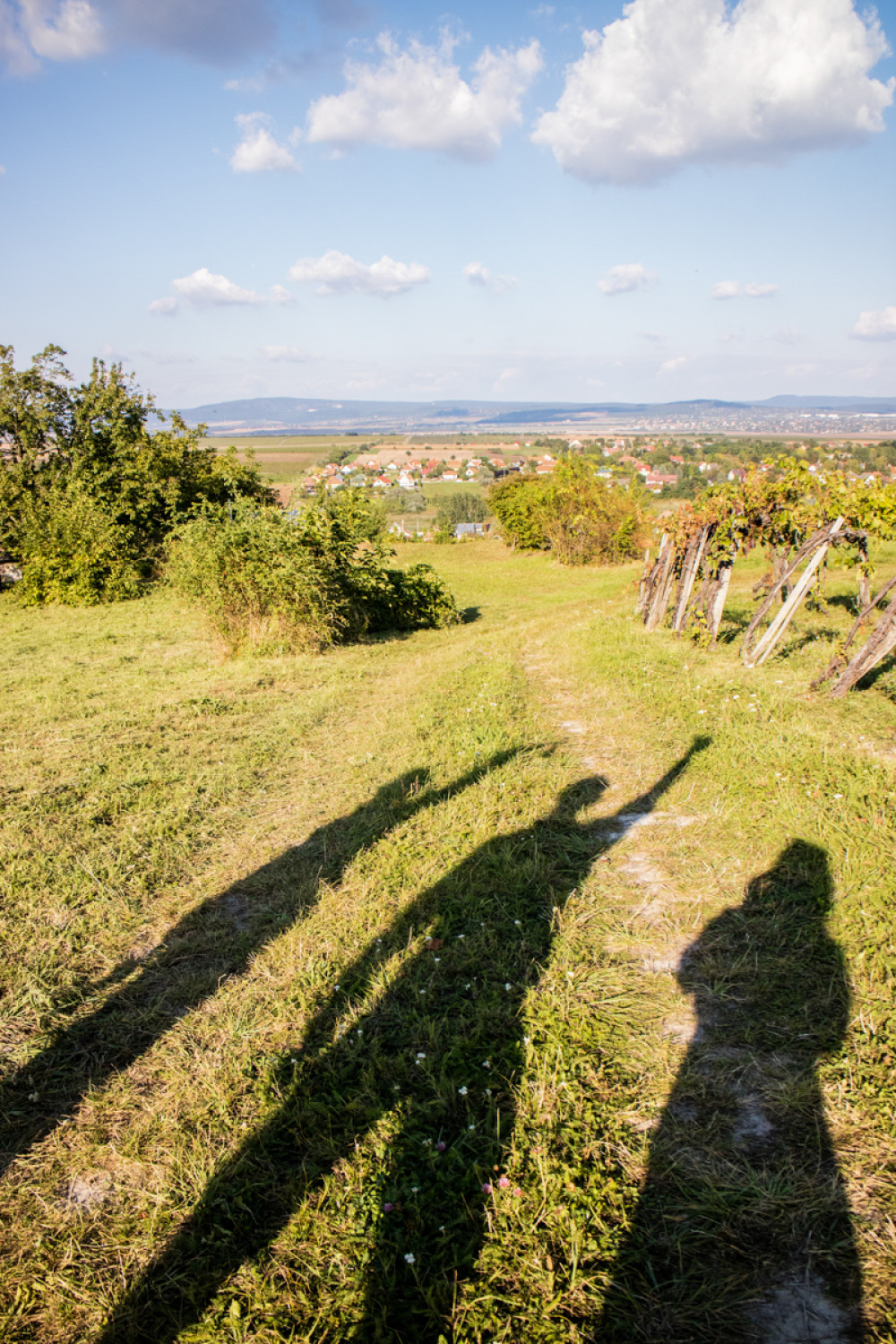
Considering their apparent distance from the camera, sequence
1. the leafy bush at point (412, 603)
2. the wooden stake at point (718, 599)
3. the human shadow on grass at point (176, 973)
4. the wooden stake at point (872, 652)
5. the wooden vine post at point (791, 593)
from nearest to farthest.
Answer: the human shadow on grass at point (176, 973) → the wooden stake at point (872, 652) → the wooden vine post at point (791, 593) → the wooden stake at point (718, 599) → the leafy bush at point (412, 603)

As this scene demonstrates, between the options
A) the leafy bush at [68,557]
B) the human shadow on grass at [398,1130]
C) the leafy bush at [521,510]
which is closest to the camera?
the human shadow on grass at [398,1130]

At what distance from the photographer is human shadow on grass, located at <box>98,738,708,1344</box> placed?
193 centimetres

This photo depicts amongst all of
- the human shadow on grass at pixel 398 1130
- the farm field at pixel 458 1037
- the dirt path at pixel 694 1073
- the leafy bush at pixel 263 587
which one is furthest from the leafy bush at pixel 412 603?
the human shadow on grass at pixel 398 1130

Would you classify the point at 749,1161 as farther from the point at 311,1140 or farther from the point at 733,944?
the point at 311,1140

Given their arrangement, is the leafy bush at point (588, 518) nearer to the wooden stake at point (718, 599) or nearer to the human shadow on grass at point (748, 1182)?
the wooden stake at point (718, 599)

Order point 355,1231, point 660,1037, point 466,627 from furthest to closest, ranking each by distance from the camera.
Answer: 1. point 466,627
2. point 660,1037
3. point 355,1231

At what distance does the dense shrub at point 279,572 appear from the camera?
33.6 ft

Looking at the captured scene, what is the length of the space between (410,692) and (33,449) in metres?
16.2

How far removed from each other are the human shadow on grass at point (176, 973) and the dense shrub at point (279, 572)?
599cm

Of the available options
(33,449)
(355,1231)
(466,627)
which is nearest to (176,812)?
(355,1231)

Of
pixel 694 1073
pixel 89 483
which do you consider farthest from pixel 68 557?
pixel 694 1073

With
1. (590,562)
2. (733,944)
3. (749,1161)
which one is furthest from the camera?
(590,562)

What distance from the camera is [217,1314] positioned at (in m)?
1.89

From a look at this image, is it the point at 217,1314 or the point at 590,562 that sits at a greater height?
the point at 217,1314
